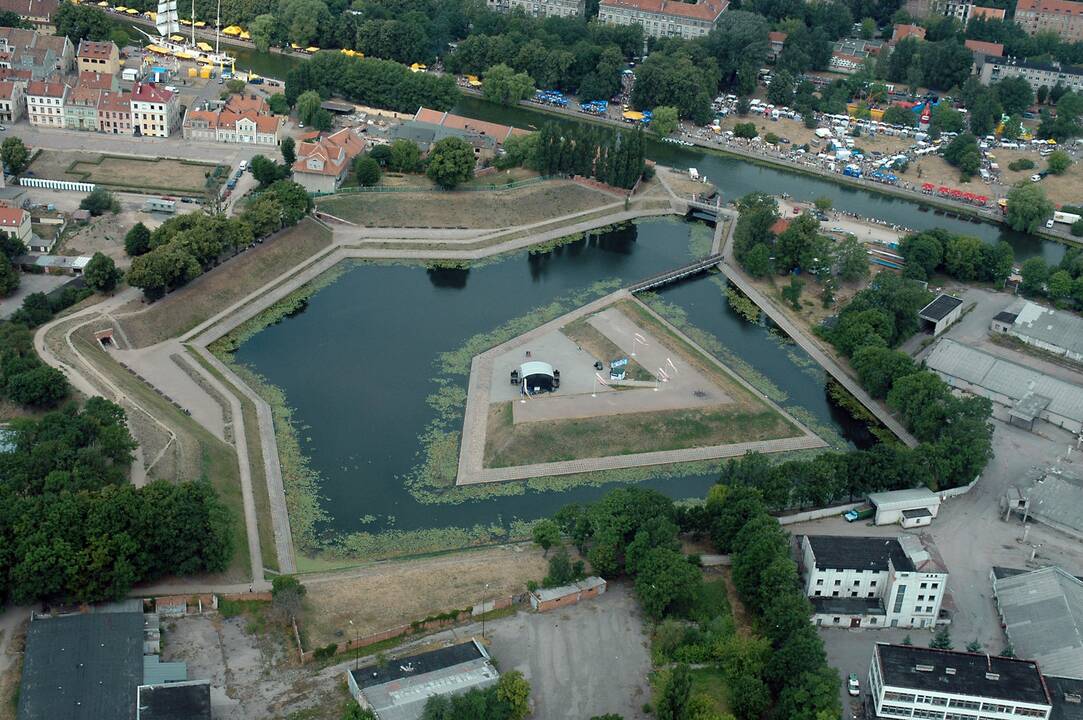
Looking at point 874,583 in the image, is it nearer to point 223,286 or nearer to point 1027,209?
point 223,286

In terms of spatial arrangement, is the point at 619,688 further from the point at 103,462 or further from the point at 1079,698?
the point at 103,462

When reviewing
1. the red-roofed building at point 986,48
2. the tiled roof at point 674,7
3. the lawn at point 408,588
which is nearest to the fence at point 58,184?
the lawn at point 408,588

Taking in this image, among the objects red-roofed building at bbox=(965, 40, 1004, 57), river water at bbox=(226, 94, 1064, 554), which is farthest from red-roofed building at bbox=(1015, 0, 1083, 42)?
river water at bbox=(226, 94, 1064, 554)

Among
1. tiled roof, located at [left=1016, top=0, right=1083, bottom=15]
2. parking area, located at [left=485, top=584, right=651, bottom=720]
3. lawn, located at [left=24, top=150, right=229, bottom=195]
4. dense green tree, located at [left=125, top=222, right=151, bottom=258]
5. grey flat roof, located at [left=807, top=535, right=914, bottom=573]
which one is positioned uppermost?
tiled roof, located at [left=1016, top=0, right=1083, bottom=15]

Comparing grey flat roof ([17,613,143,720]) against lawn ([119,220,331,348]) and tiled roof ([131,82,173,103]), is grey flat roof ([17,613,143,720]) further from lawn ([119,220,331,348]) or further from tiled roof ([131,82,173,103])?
tiled roof ([131,82,173,103])

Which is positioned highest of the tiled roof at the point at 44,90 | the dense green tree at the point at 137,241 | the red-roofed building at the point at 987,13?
the red-roofed building at the point at 987,13

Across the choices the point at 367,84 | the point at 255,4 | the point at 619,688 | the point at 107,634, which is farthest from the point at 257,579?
the point at 255,4

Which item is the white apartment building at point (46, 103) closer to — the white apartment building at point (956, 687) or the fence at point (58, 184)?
the fence at point (58, 184)
